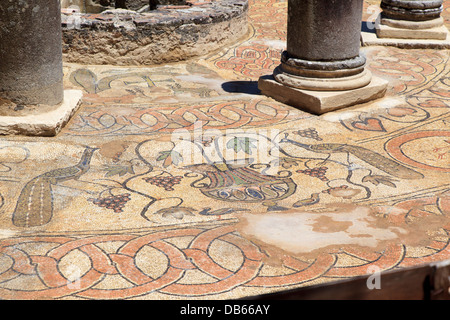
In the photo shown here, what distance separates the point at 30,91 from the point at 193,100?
62.0 inches

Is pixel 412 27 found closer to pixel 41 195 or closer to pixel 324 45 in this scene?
pixel 324 45

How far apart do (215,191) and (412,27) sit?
4.50 m

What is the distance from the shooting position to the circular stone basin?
20.6 ft

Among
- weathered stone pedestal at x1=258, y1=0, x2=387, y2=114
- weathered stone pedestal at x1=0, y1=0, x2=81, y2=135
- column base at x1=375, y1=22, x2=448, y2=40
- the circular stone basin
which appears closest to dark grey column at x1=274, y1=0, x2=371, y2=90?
weathered stone pedestal at x1=258, y1=0, x2=387, y2=114

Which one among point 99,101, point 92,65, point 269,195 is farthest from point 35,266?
point 92,65

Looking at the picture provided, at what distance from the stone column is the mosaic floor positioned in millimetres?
1126

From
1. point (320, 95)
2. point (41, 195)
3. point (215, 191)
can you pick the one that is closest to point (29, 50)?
point (41, 195)

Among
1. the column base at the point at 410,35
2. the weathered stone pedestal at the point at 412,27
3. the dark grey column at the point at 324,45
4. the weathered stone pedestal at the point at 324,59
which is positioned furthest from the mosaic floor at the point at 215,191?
the weathered stone pedestal at the point at 412,27

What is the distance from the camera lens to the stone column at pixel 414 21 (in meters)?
7.18

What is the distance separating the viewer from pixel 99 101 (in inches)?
213

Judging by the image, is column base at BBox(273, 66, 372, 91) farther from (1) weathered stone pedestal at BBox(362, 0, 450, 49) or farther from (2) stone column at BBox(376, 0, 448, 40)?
(2) stone column at BBox(376, 0, 448, 40)
